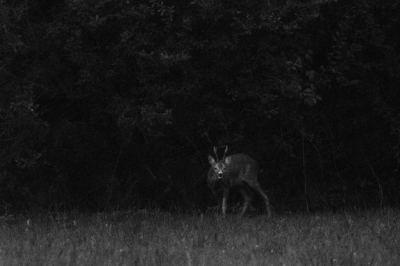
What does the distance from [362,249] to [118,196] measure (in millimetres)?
7521

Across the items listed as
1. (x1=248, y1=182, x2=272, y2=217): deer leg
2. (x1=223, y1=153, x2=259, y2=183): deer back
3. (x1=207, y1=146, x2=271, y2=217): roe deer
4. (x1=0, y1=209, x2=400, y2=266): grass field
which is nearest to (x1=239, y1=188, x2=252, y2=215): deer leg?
(x1=207, y1=146, x2=271, y2=217): roe deer

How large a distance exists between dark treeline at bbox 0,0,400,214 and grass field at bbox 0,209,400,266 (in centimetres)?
183

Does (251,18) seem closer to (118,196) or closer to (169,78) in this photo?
(169,78)

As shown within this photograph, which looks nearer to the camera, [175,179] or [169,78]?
[169,78]

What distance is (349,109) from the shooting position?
629 inches

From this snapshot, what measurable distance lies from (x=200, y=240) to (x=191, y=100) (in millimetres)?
4864

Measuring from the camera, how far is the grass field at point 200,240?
8.57 meters

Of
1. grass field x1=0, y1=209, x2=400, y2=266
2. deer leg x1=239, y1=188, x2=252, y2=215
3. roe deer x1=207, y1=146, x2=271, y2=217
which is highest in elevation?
roe deer x1=207, y1=146, x2=271, y2=217

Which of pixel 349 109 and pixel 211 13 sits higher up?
pixel 211 13

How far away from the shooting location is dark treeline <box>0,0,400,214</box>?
1330cm

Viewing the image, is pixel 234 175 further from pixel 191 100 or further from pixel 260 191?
pixel 191 100

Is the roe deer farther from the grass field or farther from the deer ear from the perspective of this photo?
the grass field

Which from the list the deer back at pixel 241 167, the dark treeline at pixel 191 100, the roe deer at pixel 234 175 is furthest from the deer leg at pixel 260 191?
the dark treeline at pixel 191 100

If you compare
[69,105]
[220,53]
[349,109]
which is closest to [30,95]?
[69,105]
